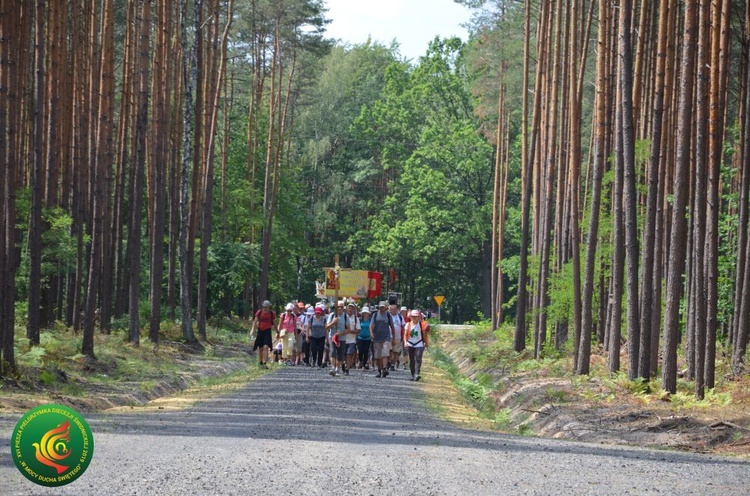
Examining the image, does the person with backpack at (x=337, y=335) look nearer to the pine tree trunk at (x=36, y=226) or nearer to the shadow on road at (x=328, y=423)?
the shadow on road at (x=328, y=423)

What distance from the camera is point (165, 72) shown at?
38.3 m

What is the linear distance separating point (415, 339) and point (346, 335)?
1.87 m

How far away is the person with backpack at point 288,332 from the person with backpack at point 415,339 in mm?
4318

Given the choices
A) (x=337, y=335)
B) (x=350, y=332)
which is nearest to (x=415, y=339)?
(x=350, y=332)

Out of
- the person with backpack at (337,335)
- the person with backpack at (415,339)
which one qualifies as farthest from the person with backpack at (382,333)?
the person with backpack at (337,335)

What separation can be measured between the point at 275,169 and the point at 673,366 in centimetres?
4240

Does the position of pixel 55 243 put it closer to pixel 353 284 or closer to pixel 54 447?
pixel 54 447

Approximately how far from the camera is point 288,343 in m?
34.0

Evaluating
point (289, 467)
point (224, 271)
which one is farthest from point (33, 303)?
point (224, 271)

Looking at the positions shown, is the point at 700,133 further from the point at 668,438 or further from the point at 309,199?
the point at 309,199

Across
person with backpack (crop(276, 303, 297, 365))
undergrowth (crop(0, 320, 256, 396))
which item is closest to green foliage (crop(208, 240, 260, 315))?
undergrowth (crop(0, 320, 256, 396))

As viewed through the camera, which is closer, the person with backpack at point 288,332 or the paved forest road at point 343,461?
the paved forest road at point 343,461

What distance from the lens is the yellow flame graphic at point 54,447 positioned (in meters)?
9.43

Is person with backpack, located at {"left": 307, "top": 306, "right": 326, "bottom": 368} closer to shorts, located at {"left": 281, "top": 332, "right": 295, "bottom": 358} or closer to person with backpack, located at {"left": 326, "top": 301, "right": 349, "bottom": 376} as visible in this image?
shorts, located at {"left": 281, "top": 332, "right": 295, "bottom": 358}
